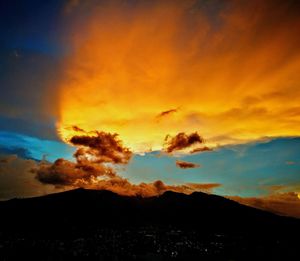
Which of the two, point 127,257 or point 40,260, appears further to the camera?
point 127,257

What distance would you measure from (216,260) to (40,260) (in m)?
96.4

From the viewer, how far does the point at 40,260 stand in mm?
184250

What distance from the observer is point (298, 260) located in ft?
644

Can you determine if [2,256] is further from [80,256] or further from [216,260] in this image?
[216,260]

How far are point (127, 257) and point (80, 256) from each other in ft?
87.9

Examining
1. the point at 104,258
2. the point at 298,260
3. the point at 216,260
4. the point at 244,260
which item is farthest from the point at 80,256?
the point at 298,260

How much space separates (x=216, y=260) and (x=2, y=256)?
384ft

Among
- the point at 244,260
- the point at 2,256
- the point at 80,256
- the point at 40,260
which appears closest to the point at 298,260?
the point at 244,260

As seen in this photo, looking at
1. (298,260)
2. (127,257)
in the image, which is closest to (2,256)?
(127,257)

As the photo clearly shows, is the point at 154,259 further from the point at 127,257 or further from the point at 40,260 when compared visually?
the point at 40,260

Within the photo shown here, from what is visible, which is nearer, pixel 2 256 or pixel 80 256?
pixel 2 256

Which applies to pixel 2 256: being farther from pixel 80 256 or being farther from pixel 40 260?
pixel 80 256

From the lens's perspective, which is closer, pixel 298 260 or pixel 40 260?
pixel 40 260

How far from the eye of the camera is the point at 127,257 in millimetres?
198875
